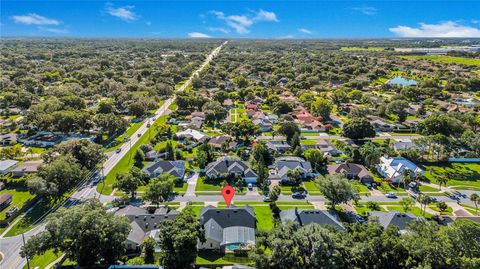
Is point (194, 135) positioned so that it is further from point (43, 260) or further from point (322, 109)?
point (43, 260)

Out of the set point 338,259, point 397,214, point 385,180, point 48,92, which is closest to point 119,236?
point 338,259

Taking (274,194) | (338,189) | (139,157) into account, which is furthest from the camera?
(139,157)

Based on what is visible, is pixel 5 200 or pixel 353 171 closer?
pixel 5 200

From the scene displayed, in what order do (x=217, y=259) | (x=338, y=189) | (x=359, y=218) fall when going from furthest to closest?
(x=338, y=189) → (x=359, y=218) → (x=217, y=259)

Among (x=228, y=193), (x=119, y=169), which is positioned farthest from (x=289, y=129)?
(x=119, y=169)

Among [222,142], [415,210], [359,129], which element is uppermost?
[359,129]

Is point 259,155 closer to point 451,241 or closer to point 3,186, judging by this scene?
point 451,241
